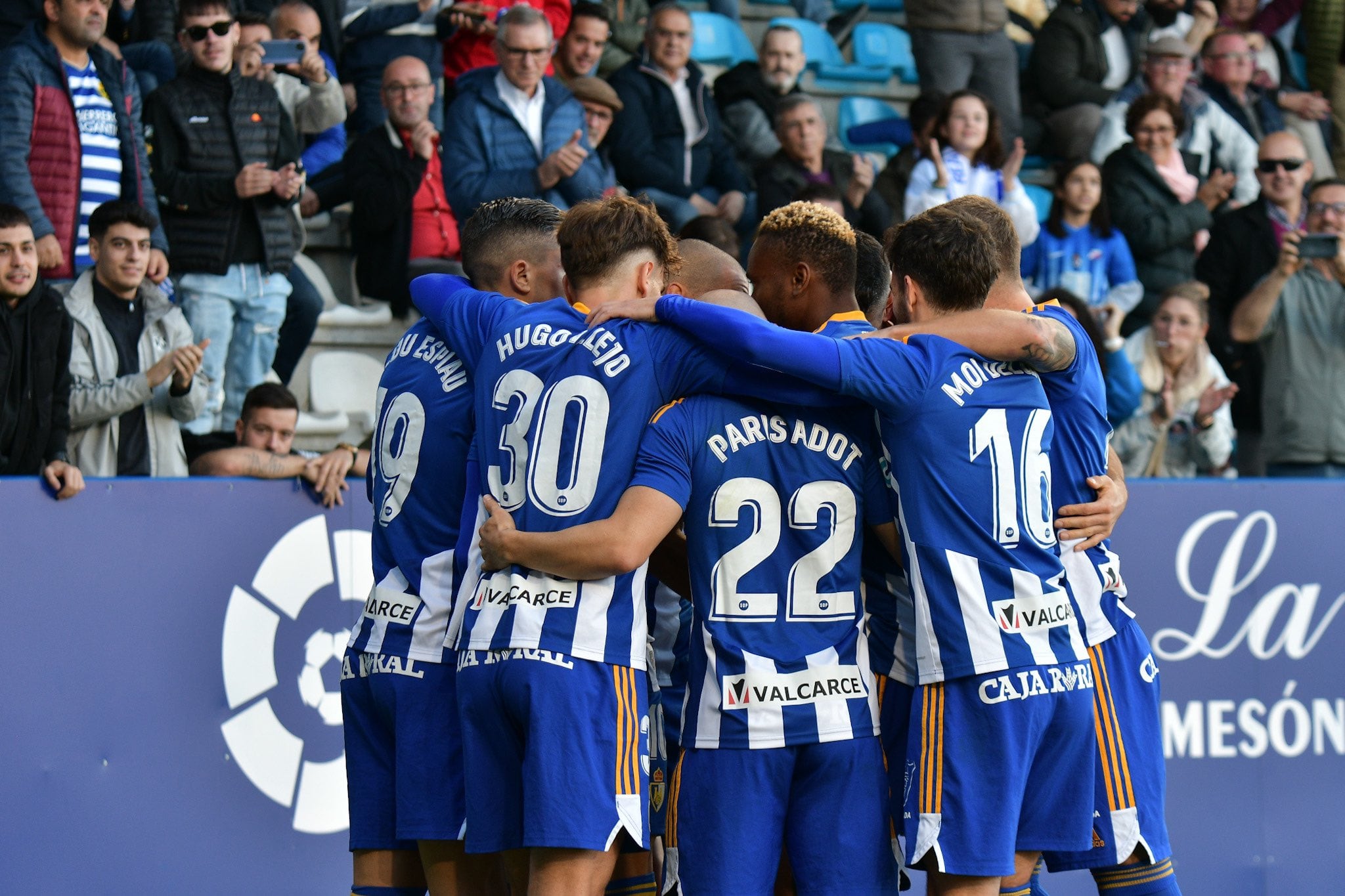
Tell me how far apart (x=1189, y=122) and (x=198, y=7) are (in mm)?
7309

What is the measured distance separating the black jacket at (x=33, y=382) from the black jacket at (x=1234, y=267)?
7.09m

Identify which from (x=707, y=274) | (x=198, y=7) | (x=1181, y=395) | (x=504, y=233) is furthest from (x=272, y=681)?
(x=1181, y=395)

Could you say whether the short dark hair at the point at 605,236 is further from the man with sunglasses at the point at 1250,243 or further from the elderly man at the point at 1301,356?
the man with sunglasses at the point at 1250,243

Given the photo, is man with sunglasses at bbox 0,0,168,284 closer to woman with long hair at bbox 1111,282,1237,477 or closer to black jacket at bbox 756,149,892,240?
black jacket at bbox 756,149,892,240

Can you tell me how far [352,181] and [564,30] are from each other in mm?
2146

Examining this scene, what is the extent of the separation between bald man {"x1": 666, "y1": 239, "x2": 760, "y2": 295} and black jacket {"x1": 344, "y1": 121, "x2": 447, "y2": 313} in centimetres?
387

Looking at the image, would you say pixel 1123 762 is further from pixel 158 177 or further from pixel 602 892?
pixel 158 177

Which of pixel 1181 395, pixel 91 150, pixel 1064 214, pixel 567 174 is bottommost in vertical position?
pixel 1181 395

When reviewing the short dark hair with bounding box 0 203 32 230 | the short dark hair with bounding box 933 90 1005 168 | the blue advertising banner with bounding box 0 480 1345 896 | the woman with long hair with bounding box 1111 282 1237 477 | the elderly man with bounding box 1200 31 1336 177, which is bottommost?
the blue advertising banner with bounding box 0 480 1345 896

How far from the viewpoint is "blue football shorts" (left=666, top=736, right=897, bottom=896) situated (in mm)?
3758

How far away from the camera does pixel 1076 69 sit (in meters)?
11.5

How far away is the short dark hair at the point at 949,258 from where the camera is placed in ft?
13.2

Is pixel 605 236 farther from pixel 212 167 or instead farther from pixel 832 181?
pixel 832 181

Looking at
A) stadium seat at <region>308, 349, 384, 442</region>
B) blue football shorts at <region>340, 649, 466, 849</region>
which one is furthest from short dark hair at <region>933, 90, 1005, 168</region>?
blue football shorts at <region>340, 649, 466, 849</region>
